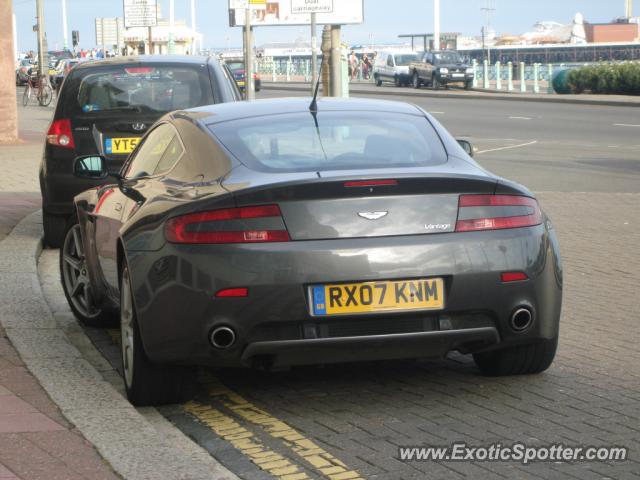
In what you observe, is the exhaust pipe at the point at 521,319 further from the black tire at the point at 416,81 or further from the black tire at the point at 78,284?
the black tire at the point at 416,81

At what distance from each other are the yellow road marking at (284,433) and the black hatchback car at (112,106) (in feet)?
16.4

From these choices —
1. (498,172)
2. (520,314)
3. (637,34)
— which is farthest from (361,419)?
(637,34)

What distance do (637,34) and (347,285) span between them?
159684 millimetres

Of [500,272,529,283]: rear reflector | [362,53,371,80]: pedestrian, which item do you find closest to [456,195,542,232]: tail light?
[500,272,529,283]: rear reflector

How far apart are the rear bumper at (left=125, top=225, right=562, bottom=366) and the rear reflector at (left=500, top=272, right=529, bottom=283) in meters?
0.02

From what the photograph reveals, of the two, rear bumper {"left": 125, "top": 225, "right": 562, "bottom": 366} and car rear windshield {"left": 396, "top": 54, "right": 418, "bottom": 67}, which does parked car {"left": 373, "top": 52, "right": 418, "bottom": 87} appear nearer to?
car rear windshield {"left": 396, "top": 54, "right": 418, "bottom": 67}

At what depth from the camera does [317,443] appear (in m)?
5.46

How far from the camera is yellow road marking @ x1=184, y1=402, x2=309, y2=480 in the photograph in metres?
5.08

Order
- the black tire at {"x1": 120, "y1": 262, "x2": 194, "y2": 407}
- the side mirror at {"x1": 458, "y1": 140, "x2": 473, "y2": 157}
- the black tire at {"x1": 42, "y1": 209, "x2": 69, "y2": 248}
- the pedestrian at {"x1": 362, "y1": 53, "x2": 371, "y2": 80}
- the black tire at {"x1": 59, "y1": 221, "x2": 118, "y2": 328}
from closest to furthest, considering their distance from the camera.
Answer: the black tire at {"x1": 120, "y1": 262, "x2": 194, "y2": 407}, the side mirror at {"x1": 458, "y1": 140, "x2": 473, "y2": 157}, the black tire at {"x1": 59, "y1": 221, "x2": 118, "y2": 328}, the black tire at {"x1": 42, "y1": 209, "x2": 69, "y2": 248}, the pedestrian at {"x1": 362, "y1": 53, "x2": 371, "y2": 80}

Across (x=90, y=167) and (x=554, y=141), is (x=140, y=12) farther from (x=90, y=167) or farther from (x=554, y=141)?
(x=90, y=167)

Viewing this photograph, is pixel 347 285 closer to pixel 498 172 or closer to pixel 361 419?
pixel 361 419

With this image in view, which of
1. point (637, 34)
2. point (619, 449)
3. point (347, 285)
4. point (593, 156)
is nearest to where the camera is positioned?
point (619, 449)

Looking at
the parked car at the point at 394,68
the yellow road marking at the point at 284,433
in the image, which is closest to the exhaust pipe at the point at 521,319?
the yellow road marking at the point at 284,433

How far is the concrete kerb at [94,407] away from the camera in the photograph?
5023mm
